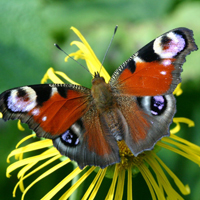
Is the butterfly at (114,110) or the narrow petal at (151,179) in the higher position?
the butterfly at (114,110)

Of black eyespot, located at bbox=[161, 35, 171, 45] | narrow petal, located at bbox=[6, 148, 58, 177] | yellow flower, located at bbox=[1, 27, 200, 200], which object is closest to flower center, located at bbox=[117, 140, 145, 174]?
yellow flower, located at bbox=[1, 27, 200, 200]

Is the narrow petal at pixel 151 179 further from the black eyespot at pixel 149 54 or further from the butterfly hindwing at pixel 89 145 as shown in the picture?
the black eyespot at pixel 149 54

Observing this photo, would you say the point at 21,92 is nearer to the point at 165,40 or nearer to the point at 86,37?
the point at 165,40

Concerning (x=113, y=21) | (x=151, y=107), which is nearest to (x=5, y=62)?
(x=113, y=21)

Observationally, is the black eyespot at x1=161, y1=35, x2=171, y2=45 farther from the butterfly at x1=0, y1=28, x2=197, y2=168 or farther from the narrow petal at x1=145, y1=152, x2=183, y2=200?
the narrow petal at x1=145, y1=152, x2=183, y2=200

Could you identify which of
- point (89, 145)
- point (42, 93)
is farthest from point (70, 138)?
point (42, 93)

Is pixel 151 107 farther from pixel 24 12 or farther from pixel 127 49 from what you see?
pixel 24 12

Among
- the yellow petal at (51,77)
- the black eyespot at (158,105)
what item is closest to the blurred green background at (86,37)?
the yellow petal at (51,77)
